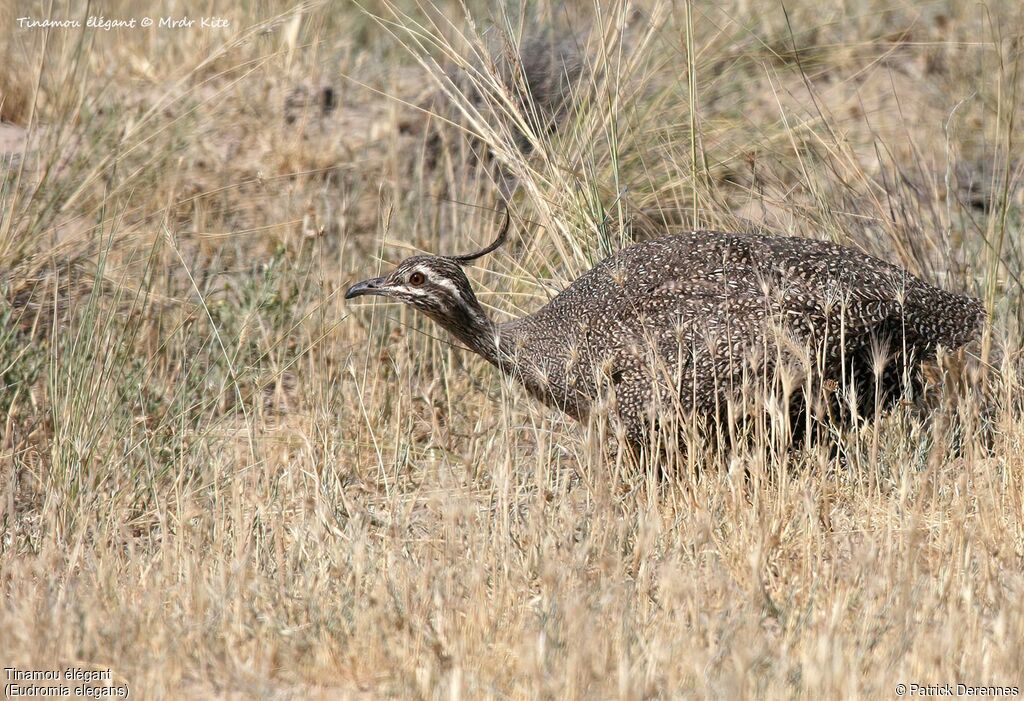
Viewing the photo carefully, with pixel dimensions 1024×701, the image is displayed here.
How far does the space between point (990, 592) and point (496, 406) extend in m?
2.61

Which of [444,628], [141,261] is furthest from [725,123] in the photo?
[444,628]

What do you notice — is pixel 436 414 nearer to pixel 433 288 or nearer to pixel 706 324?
pixel 433 288

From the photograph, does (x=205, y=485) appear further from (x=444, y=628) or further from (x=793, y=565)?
(x=793, y=565)

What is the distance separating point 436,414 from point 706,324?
1575 mm

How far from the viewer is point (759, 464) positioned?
4.25 m

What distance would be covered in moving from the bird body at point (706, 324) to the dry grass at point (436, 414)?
22 cm

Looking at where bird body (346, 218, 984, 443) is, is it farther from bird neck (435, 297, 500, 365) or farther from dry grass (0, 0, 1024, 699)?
dry grass (0, 0, 1024, 699)

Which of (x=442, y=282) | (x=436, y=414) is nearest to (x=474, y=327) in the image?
(x=442, y=282)

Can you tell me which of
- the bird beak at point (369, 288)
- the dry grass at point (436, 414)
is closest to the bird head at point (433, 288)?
the bird beak at point (369, 288)

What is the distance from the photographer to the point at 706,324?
4.74m

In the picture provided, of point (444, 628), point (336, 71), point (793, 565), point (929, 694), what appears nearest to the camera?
point (929, 694)

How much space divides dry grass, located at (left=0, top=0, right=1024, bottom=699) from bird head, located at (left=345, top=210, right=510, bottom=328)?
1.28 feet

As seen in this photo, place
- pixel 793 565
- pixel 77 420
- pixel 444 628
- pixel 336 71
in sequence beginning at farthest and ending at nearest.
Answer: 1. pixel 336 71
2. pixel 77 420
3. pixel 793 565
4. pixel 444 628

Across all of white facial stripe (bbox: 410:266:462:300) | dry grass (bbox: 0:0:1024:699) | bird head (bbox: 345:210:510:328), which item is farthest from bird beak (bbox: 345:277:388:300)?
dry grass (bbox: 0:0:1024:699)
